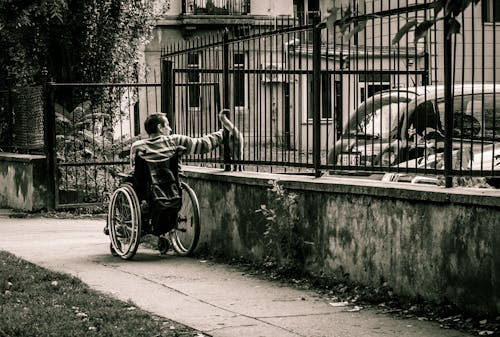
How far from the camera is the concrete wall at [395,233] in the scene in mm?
7047

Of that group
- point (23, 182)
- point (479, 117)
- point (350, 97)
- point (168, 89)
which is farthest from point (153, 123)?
point (23, 182)

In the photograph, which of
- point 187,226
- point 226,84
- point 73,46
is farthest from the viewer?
point 73,46

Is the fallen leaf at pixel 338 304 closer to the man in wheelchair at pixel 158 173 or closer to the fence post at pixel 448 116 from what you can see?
the fence post at pixel 448 116

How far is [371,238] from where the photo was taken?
8289 millimetres

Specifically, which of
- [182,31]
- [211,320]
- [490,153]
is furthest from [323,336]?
[182,31]

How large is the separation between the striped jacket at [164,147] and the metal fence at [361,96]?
49 cm

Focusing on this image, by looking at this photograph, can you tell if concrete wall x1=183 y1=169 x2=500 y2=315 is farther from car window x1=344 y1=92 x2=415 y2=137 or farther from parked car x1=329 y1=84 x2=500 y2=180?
car window x1=344 y1=92 x2=415 y2=137

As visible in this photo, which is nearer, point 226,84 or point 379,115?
point 379,115

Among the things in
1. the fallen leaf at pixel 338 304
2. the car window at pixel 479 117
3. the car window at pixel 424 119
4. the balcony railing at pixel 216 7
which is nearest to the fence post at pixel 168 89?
the car window at pixel 424 119

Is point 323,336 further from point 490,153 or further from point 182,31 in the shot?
point 182,31

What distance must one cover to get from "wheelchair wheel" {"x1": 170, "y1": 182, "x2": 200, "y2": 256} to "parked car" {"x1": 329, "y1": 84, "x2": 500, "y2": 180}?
6.37ft

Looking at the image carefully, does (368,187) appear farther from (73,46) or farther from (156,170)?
(73,46)

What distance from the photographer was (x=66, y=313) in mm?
7570

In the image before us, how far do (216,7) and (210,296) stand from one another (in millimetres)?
29448
